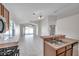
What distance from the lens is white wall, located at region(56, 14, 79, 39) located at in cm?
190

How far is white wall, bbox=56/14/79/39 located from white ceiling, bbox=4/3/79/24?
102mm

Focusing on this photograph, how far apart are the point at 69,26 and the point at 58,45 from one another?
0.45 m

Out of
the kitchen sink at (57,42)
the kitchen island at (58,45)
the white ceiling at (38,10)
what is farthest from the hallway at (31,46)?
the white ceiling at (38,10)

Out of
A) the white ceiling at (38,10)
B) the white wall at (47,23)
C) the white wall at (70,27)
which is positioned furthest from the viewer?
the white wall at (47,23)

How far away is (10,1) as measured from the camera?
64.4 inches

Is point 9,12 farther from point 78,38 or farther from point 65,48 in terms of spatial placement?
point 78,38

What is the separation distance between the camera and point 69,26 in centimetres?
200

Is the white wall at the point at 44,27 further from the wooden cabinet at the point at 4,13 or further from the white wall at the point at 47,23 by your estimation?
the wooden cabinet at the point at 4,13

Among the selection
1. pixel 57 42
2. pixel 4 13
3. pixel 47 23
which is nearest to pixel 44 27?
pixel 47 23

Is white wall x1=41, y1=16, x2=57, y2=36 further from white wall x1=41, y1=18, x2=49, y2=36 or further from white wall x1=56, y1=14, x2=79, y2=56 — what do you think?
white wall x1=56, y1=14, x2=79, y2=56

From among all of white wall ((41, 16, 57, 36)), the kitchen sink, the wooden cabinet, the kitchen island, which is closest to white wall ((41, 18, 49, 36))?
white wall ((41, 16, 57, 36))

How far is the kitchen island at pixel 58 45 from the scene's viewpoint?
182 centimetres

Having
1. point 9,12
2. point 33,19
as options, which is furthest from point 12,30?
point 33,19

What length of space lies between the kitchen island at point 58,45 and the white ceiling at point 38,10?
1.52ft
